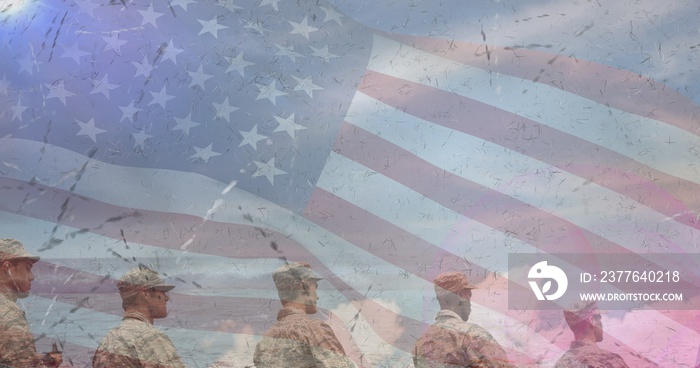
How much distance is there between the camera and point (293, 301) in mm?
9062

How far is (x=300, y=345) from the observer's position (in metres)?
8.82

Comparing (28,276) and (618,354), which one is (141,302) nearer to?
(28,276)

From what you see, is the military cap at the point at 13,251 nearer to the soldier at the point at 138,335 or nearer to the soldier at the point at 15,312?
the soldier at the point at 15,312

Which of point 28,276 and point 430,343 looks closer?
point 430,343

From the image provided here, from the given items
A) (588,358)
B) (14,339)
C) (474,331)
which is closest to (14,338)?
(14,339)

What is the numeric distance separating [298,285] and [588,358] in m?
3.78

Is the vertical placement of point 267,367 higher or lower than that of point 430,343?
lower

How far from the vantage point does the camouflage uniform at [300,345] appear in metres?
8.69

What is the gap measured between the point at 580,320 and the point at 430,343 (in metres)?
2.00

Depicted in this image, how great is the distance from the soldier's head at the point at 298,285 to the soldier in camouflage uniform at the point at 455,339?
62.0 inches

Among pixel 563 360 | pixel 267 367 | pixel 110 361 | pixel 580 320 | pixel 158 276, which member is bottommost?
pixel 110 361

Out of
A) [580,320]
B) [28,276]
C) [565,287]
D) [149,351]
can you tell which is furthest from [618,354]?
[28,276]

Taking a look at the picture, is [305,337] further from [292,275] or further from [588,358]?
[588,358]

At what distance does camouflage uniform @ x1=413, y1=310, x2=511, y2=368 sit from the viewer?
351 inches
